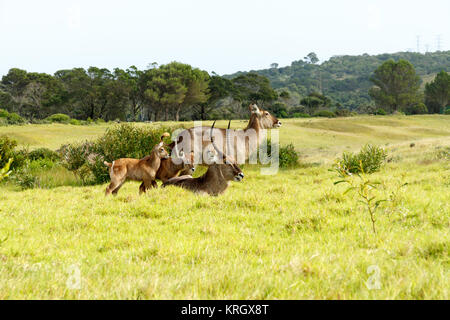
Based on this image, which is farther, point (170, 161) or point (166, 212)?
point (170, 161)

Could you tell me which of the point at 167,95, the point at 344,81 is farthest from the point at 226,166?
the point at 344,81

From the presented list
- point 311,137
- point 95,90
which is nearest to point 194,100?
point 95,90

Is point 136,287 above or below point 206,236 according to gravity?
above

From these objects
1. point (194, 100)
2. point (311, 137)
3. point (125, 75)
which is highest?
point (125, 75)

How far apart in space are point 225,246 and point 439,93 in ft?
332

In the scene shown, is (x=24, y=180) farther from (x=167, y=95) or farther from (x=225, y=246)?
(x=167, y=95)

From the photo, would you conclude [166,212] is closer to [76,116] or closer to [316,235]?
[316,235]

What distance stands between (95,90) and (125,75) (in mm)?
7168

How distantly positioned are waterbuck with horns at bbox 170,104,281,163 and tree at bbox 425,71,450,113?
9086 centimetres

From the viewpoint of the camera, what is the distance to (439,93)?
90.4 metres

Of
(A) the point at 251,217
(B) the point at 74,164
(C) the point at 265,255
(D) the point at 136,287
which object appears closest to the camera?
(D) the point at 136,287

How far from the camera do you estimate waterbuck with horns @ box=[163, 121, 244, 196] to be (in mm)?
9404

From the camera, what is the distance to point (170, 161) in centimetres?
1106

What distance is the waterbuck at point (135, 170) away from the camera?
9.87 metres
